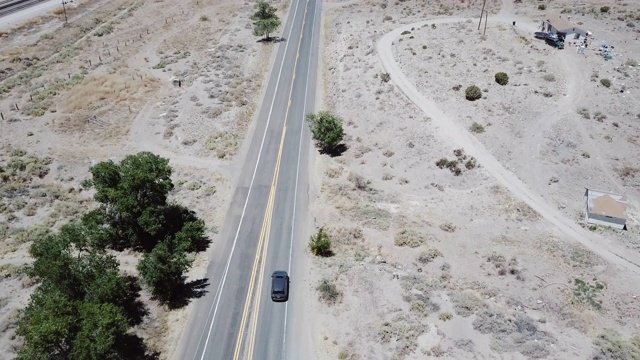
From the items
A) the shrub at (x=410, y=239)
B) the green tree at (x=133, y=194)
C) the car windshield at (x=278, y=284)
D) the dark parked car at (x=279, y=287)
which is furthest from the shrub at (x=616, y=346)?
the green tree at (x=133, y=194)

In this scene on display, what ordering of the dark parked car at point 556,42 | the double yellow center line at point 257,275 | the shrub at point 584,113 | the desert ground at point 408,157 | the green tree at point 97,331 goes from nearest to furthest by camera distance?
the green tree at point 97,331
the double yellow center line at point 257,275
the desert ground at point 408,157
the shrub at point 584,113
the dark parked car at point 556,42

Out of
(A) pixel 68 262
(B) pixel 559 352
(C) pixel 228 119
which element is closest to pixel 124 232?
(A) pixel 68 262

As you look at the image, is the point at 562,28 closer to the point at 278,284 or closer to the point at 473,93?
the point at 473,93

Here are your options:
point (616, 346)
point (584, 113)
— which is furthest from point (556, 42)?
point (616, 346)

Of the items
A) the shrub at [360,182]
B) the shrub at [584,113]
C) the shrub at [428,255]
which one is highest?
the shrub at [584,113]

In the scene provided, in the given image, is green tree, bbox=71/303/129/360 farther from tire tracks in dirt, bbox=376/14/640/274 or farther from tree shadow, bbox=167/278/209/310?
tire tracks in dirt, bbox=376/14/640/274

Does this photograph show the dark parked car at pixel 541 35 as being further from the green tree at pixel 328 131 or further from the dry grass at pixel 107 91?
the dry grass at pixel 107 91

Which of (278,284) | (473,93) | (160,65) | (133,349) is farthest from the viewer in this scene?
(160,65)
